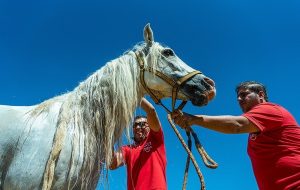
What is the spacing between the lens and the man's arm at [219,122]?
11.4ft

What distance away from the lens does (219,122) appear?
3523mm

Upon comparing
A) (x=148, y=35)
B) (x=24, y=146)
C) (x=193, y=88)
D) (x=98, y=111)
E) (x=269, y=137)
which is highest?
(x=148, y=35)

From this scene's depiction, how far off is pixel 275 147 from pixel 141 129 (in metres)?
2.17

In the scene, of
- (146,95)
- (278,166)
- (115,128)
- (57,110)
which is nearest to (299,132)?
(278,166)

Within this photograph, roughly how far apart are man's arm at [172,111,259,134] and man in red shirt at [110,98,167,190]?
1.18m

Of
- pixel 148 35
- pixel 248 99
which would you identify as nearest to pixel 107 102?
pixel 148 35

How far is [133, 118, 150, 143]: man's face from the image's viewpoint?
17.5 feet

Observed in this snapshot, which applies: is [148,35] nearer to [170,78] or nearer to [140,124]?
[170,78]

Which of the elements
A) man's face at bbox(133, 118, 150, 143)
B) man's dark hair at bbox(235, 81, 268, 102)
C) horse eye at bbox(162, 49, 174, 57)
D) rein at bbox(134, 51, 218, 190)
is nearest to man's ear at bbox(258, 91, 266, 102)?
man's dark hair at bbox(235, 81, 268, 102)

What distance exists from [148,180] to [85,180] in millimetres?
1533

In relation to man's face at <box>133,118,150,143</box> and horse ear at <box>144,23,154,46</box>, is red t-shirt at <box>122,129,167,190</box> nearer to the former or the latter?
man's face at <box>133,118,150,143</box>

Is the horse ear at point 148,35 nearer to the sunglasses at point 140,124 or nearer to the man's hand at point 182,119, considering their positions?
the man's hand at point 182,119

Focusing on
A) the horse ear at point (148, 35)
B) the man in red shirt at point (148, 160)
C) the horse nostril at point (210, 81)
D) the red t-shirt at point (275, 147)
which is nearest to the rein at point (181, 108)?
the horse nostril at point (210, 81)

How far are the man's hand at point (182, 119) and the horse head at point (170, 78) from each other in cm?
→ 18
